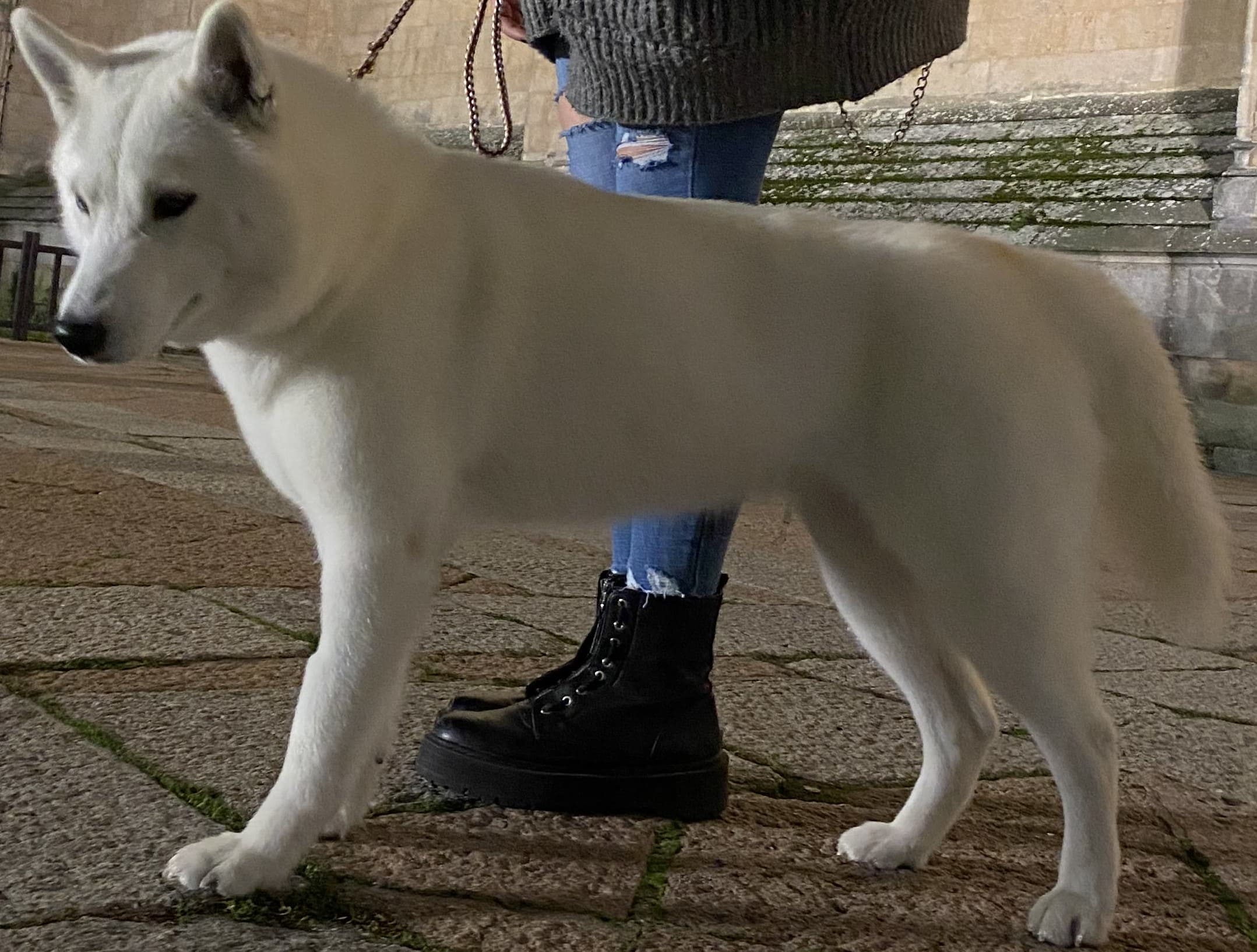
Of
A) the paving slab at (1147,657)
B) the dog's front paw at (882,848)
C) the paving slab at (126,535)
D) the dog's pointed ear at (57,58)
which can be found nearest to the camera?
the dog's pointed ear at (57,58)

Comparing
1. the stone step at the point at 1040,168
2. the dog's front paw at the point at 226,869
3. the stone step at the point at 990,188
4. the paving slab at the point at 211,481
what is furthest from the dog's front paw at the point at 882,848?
the stone step at the point at 990,188

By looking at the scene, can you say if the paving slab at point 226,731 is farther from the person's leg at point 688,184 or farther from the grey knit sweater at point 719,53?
the grey knit sweater at point 719,53

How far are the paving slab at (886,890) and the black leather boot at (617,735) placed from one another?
77 mm

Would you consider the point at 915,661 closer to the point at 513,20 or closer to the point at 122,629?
the point at 513,20

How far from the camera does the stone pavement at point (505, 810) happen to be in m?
1.37

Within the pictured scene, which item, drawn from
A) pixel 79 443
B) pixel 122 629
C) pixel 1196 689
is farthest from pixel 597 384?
pixel 79 443

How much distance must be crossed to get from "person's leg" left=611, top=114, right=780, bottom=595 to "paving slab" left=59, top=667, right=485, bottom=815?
420 millimetres

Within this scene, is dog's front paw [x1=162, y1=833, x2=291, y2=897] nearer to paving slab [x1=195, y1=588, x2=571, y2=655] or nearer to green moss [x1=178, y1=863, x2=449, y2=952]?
green moss [x1=178, y1=863, x2=449, y2=952]

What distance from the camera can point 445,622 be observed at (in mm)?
2725

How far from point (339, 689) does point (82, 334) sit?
17.0 inches

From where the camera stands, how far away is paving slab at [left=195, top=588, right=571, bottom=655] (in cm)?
256

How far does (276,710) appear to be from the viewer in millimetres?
2006

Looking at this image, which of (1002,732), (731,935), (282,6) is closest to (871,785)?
(1002,732)

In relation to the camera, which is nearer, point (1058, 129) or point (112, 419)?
point (112, 419)
